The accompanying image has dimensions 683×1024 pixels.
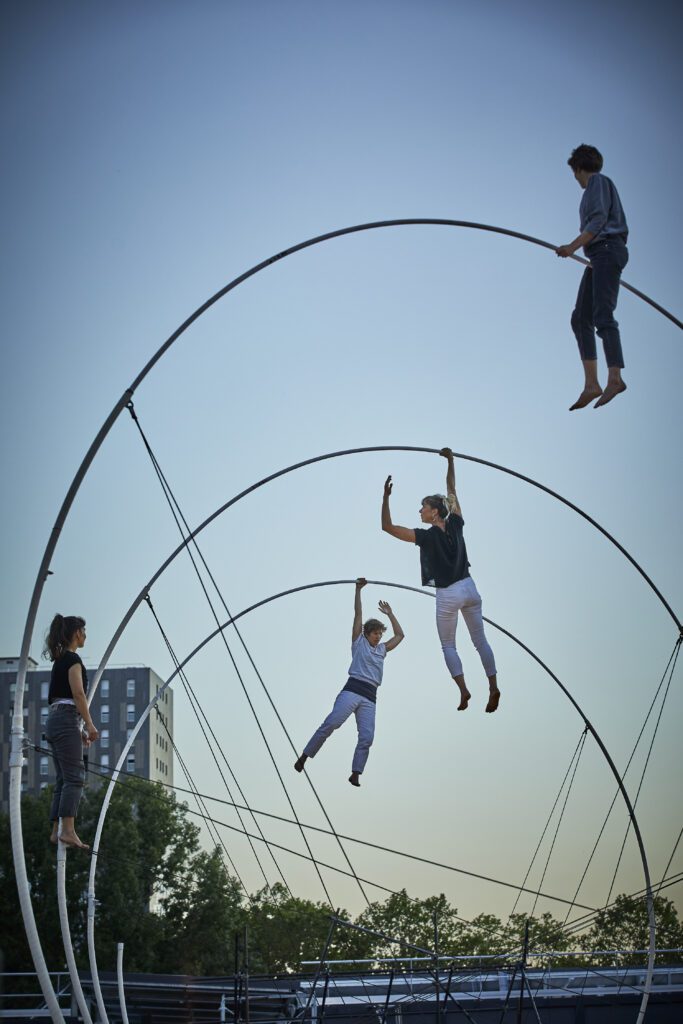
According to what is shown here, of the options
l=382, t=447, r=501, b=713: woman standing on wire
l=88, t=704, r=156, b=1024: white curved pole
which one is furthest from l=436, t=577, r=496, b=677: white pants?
A: l=88, t=704, r=156, b=1024: white curved pole

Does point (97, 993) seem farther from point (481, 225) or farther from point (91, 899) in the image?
point (481, 225)

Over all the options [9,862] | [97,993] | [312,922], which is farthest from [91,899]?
[312,922]

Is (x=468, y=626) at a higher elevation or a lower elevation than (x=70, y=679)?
higher

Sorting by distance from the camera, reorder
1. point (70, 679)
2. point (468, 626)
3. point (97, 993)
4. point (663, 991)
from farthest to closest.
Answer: point (663, 991), point (97, 993), point (468, 626), point (70, 679)

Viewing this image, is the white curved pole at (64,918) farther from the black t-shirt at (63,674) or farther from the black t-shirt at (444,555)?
the black t-shirt at (444,555)

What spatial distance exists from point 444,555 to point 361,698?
2.08m

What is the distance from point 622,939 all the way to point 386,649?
5253 cm

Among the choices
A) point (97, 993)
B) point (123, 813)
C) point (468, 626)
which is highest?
point (123, 813)

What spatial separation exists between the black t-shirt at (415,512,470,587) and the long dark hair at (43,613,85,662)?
375cm

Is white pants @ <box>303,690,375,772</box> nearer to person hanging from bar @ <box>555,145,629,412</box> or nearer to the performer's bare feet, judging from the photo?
the performer's bare feet

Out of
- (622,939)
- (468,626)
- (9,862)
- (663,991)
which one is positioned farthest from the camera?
(622,939)

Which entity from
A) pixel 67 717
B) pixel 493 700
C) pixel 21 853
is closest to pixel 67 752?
pixel 67 717

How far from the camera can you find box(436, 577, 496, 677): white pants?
43.9 ft

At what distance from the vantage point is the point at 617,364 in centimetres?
1052
